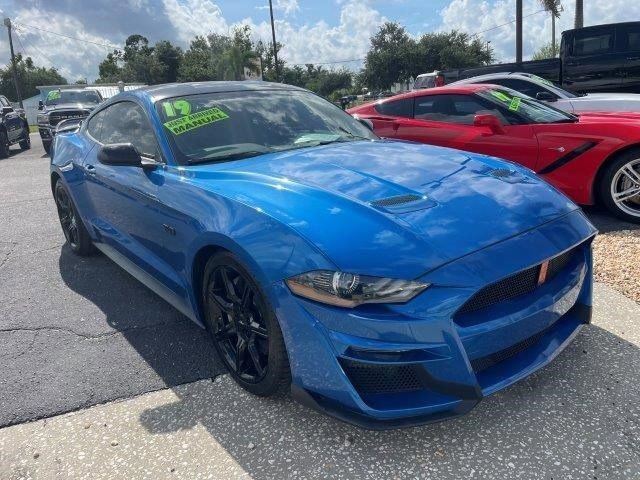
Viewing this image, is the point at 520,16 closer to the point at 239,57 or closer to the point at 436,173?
the point at 436,173

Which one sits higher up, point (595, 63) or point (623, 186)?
point (595, 63)

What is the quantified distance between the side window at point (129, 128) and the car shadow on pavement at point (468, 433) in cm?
153

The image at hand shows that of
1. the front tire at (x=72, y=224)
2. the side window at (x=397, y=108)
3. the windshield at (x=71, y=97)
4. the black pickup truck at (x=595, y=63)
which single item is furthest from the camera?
the windshield at (x=71, y=97)

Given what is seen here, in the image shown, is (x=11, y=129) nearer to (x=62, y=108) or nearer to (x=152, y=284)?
(x=62, y=108)

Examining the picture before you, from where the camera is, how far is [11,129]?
579 inches

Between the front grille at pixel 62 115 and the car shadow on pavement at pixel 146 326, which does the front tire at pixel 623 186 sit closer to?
the car shadow on pavement at pixel 146 326

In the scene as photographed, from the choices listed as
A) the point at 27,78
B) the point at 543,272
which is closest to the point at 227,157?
the point at 543,272

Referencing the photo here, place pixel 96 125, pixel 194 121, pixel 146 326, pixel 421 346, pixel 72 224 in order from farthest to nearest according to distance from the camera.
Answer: pixel 72 224, pixel 96 125, pixel 146 326, pixel 194 121, pixel 421 346

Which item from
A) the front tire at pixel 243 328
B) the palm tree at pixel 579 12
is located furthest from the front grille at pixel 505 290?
the palm tree at pixel 579 12

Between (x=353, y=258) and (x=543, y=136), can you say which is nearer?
(x=353, y=258)

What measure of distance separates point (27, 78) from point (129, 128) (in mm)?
93682

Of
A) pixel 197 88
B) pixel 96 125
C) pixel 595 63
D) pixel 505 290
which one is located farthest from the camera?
pixel 595 63

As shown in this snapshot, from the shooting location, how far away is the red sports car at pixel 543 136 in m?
4.73

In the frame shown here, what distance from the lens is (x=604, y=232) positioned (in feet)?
15.2
